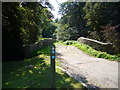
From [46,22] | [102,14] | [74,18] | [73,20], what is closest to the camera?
[102,14]

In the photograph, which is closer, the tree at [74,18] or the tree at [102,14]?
the tree at [102,14]

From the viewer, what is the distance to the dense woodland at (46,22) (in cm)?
761

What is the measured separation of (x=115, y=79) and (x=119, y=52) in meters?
5.04

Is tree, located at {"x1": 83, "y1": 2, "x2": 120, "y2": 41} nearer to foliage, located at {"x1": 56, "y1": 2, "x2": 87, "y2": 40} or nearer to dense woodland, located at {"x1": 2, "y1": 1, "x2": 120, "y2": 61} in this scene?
dense woodland, located at {"x1": 2, "y1": 1, "x2": 120, "y2": 61}

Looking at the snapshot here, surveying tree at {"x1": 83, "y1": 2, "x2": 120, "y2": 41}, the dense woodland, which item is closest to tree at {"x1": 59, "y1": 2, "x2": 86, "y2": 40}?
the dense woodland

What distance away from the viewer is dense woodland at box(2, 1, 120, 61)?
7.61 meters

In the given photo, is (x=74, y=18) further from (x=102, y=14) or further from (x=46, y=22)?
(x=46, y=22)

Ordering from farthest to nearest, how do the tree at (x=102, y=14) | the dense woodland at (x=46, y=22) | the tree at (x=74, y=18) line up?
the tree at (x=74, y=18), the tree at (x=102, y=14), the dense woodland at (x=46, y=22)

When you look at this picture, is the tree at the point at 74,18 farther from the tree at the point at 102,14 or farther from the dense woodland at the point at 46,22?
the tree at the point at 102,14

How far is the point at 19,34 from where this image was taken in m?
8.24

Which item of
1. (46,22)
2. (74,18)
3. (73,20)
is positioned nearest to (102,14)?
(46,22)

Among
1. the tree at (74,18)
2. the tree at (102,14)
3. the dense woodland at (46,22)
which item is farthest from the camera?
the tree at (74,18)

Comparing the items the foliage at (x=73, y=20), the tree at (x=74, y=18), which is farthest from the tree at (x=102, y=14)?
the tree at (x=74, y=18)

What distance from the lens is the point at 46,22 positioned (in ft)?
45.4
